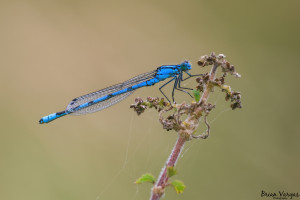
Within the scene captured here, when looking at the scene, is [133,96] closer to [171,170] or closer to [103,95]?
[103,95]

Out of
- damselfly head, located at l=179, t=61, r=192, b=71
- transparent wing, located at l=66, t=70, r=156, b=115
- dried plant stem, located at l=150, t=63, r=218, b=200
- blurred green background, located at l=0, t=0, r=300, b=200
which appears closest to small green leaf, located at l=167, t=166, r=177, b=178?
dried plant stem, located at l=150, t=63, r=218, b=200

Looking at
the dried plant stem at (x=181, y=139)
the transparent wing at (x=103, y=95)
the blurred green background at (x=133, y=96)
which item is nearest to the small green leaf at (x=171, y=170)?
the dried plant stem at (x=181, y=139)

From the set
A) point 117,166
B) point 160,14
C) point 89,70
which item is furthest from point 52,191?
point 160,14

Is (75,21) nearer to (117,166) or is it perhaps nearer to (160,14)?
(160,14)

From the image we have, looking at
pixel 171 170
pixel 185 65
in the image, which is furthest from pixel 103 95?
pixel 171 170

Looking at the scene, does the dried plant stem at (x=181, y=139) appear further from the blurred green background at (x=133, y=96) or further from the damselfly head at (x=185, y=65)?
the blurred green background at (x=133, y=96)

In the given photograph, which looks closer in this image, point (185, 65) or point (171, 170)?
point (171, 170)
